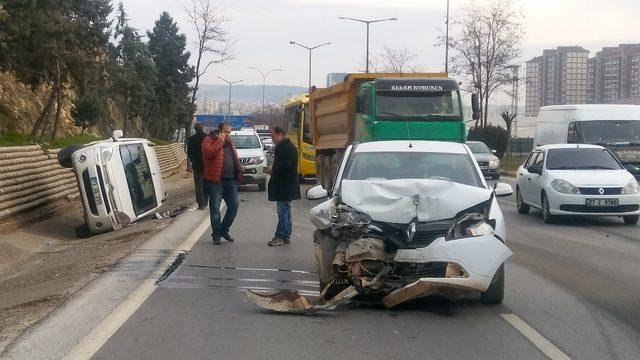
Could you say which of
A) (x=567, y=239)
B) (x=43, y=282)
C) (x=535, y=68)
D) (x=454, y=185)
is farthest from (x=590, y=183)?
(x=535, y=68)

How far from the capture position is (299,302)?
902cm

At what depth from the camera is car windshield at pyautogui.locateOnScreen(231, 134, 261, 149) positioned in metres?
30.2

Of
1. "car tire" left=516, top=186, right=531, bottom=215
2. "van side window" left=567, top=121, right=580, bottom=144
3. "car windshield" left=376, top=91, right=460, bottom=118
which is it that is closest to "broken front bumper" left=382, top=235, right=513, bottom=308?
"car tire" left=516, top=186, right=531, bottom=215

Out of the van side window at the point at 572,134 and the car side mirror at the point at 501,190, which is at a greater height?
the car side mirror at the point at 501,190

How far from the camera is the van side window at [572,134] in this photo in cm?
2663

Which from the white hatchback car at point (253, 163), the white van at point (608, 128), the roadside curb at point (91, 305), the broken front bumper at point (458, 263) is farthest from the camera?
the white hatchback car at point (253, 163)

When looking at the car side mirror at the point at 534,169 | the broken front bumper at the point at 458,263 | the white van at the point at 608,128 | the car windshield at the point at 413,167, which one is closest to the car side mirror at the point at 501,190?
the car windshield at the point at 413,167

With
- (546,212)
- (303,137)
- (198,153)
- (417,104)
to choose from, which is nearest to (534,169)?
(546,212)

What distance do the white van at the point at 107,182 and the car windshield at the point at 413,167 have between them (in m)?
8.37

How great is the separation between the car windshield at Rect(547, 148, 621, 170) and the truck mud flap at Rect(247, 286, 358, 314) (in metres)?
11.1

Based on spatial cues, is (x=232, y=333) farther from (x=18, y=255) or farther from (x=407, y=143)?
(x=18, y=255)

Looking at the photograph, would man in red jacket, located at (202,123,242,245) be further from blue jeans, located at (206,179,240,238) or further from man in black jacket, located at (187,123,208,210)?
man in black jacket, located at (187,123,208,210)

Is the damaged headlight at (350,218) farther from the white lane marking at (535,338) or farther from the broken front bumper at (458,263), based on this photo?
the white lane marking at (535,338)

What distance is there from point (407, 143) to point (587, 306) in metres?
2.86
